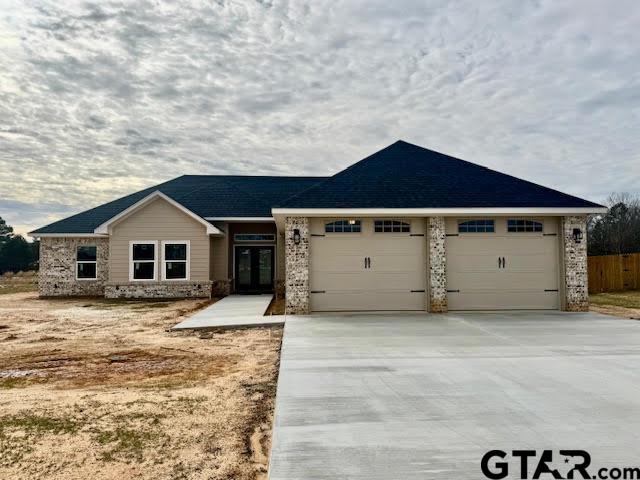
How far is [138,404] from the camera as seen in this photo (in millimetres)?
4914

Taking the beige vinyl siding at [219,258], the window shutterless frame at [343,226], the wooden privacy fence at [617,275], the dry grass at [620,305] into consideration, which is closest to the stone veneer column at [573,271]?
the dry grass at [620,305]

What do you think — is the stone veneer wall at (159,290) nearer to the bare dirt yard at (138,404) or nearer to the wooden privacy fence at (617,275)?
the bare dirt yard at (138,404)

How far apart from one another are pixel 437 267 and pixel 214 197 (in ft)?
42.7

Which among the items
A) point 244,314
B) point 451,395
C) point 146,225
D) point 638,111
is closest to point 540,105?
point 638,111

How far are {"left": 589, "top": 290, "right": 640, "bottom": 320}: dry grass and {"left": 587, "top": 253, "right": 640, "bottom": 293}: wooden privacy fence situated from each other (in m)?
1.47

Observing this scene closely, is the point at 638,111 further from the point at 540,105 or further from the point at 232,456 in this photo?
the point at 232,456

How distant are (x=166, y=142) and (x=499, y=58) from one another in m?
16.2

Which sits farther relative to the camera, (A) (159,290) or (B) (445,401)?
(A) (159,290)

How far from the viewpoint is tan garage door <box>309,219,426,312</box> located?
12023mm

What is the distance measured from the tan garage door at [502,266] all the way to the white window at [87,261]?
53.1 feet

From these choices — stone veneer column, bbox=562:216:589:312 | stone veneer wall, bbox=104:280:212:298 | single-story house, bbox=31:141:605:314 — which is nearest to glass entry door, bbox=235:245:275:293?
stone veneer wall, bbox=104:280:212:298

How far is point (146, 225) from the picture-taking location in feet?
60.1

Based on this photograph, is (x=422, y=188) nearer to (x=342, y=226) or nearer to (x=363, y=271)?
(x=342, y=226)

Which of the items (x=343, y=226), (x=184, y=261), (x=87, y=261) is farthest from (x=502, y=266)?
(x=87, y=261)
